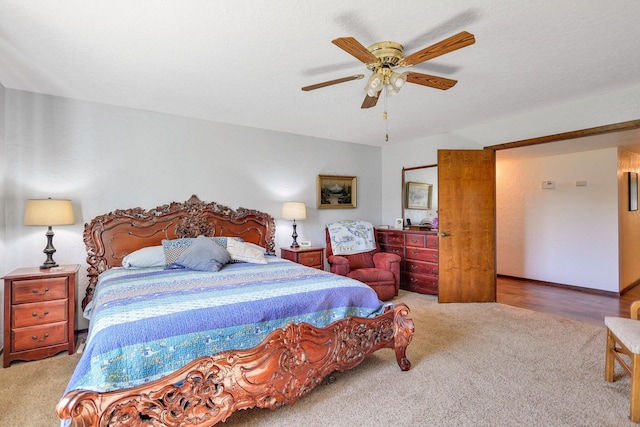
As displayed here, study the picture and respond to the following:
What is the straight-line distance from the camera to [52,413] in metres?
2.01

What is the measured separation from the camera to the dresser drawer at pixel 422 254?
4.63 m

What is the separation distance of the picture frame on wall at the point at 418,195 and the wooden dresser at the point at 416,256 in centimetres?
56

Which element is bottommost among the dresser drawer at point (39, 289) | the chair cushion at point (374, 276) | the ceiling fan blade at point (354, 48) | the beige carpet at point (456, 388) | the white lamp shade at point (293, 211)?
the beige carpet at point (456, 388)

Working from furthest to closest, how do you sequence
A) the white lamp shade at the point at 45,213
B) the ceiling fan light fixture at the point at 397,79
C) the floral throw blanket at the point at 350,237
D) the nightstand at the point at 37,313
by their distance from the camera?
1. the floral throw blanket at the point at 350,237
2. the white lamp shade at the point at 45,213
3. the nightstand at the point at 37,313
4. the ceiling fan light fixture at the point at 397,79

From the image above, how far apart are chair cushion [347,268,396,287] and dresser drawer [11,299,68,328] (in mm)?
3090

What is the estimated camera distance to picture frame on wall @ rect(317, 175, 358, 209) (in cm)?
509

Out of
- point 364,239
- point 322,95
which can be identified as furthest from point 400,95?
point 364,239

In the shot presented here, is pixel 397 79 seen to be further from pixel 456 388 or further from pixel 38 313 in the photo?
pixel 38 313

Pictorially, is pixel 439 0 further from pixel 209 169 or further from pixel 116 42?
pixel 209 169

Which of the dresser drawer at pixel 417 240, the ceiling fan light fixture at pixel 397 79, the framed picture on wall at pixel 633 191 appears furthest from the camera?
the framed picture on wall at pixel 633 191

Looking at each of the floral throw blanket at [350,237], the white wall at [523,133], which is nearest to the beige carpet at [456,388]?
the floral throw blanket at [350,237]

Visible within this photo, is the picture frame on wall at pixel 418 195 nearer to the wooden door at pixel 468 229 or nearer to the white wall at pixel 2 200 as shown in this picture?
the wooden door at pixel 468 229

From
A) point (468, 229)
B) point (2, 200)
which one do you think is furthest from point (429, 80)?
point (2, 200)

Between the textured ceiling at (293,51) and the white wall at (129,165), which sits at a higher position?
the textured ceiling at (293,51)
